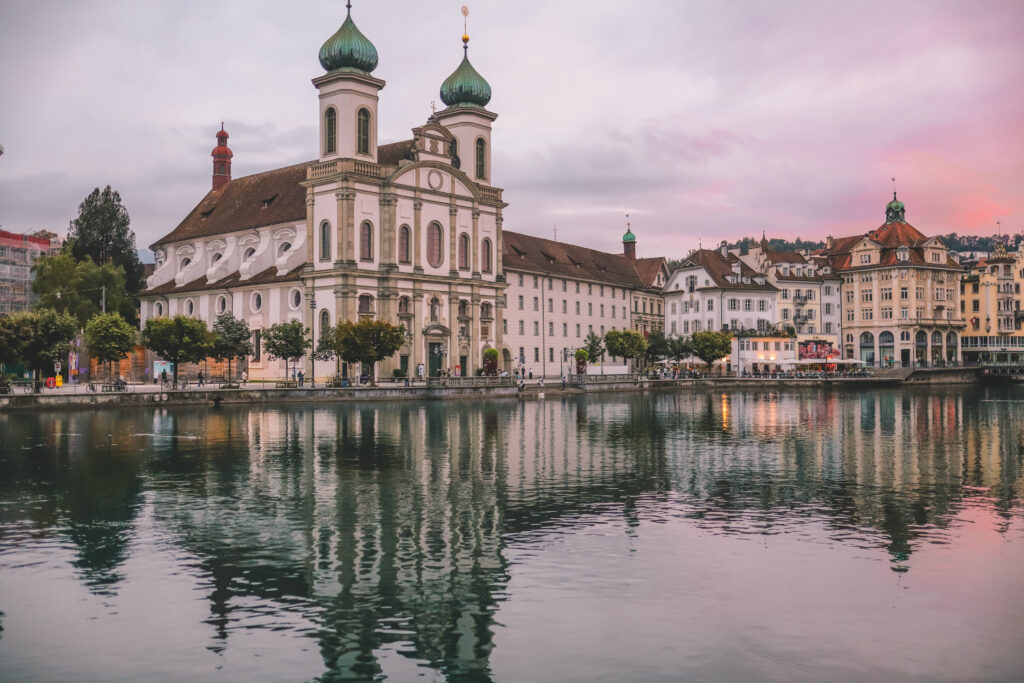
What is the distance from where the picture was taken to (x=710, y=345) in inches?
4422

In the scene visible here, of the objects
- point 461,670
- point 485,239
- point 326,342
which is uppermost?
point 485,239

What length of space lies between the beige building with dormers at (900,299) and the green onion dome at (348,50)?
75968mm

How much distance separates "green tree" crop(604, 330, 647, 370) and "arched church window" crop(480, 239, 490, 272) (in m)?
19.7

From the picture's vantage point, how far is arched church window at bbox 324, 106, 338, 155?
83.6 metres

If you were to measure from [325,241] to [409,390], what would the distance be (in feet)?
62.0

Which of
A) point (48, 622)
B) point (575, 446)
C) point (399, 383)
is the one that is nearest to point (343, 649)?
point (48, 622)

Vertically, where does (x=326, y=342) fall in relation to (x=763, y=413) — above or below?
above

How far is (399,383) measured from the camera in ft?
253

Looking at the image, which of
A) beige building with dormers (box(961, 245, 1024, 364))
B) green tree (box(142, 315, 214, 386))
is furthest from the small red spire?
beige building with dormers (box(961, 245, 1024, 364))

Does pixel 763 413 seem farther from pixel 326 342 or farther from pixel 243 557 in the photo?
pixel 243 557

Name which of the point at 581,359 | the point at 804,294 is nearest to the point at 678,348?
the point at 581,359

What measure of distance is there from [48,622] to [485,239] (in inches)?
3228

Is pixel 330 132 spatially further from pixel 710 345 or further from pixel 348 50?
pixel 710 345

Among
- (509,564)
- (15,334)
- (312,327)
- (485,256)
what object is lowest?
(509,564)
